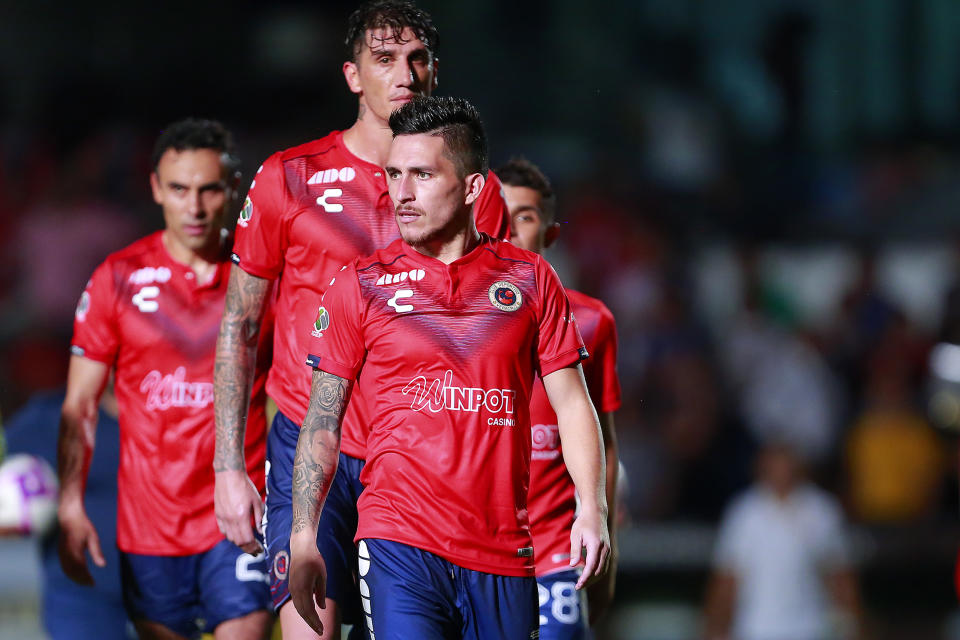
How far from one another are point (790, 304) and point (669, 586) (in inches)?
121

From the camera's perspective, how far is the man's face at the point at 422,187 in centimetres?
421

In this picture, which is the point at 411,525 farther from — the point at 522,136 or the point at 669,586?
the point at 522,136

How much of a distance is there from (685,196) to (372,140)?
912 cm

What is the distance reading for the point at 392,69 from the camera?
4734 millimetres

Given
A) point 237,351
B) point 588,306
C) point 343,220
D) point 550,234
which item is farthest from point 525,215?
point 237,351

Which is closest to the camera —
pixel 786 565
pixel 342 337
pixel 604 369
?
pixel 342 337

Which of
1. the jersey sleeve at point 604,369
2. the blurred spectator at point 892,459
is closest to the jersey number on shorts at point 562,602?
the jersey sleeve at point 604,369

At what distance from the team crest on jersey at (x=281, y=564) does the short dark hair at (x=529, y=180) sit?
82.0 inches

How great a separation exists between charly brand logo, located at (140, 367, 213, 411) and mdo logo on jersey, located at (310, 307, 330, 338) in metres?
1.47

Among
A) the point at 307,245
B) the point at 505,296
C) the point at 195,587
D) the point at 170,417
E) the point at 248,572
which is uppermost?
the point at 307,245

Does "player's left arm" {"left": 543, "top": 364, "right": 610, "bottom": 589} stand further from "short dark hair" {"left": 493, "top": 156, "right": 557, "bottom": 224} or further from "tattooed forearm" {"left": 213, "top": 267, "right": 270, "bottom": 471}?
"short dark hair" {"left": 493, "top": 156, "right": 557, "bottom": 224}

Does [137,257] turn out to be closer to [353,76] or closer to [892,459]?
[353,76]

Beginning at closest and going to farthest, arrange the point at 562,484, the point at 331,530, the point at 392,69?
1. the point at 331,530
2. the point at 392,69
3. the point at 562,484

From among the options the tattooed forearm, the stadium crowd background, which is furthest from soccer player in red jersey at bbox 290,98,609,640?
the stadium crowd background
